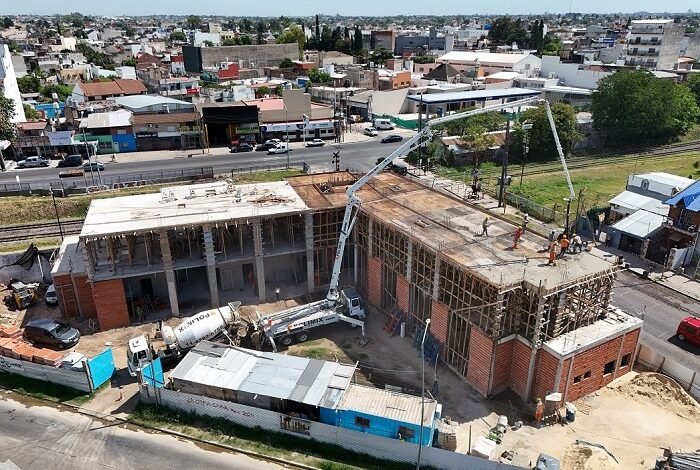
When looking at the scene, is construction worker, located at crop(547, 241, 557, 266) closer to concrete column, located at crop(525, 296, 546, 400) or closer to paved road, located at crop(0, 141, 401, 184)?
concrete column, located at crop(525, 296, 546, 400)

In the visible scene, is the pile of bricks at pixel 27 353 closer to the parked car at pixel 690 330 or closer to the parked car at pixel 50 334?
the parked car at pixel 50 334

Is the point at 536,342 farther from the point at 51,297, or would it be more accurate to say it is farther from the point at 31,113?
the point at 31,113

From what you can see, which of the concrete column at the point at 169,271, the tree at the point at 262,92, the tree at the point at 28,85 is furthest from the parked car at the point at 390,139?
the tree at the point at 28,85

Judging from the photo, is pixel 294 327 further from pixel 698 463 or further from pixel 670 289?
pixel 670 289

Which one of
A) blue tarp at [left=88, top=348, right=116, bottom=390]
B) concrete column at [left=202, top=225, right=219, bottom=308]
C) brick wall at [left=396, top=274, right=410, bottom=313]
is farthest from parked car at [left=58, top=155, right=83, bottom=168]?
brick wall at [left=396, top=274, right=410, bottom=313]

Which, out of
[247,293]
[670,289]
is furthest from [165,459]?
[670,289]

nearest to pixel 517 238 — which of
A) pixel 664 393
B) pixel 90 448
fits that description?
pixel 664 393
